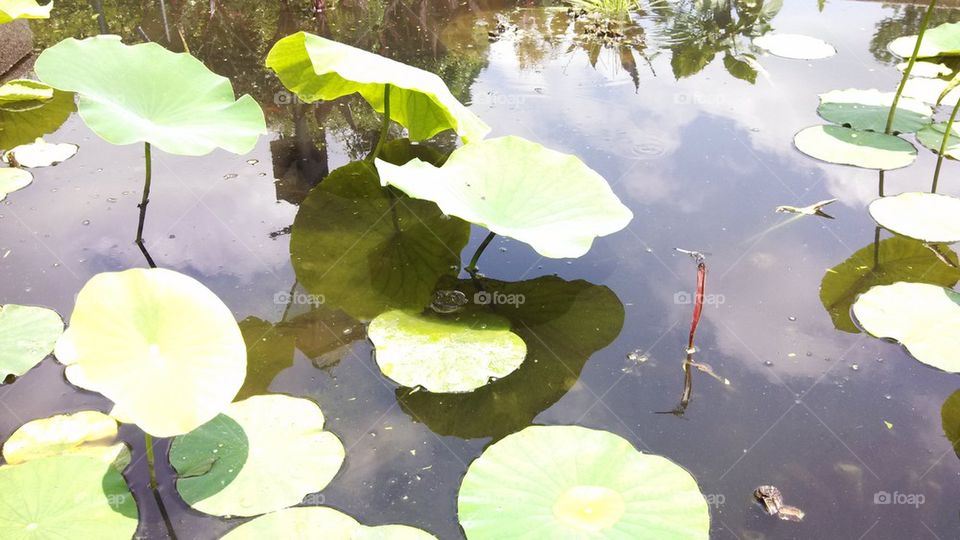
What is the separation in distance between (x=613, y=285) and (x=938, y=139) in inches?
71.6

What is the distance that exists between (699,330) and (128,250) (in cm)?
190

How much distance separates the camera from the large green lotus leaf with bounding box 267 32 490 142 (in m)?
2.47

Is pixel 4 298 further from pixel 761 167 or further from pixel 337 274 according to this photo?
pixel 761 167

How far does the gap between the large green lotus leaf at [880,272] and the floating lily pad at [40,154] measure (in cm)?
297

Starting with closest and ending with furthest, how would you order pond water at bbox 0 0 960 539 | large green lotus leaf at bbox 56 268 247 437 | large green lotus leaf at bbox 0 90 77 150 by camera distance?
large green lotus leaf at bbox 56 268 247 437, pond water at bbox 0 0 960 539, large green lotus leaf at bbox 0 90 77 150

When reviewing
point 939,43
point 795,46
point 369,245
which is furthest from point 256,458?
point 939,43

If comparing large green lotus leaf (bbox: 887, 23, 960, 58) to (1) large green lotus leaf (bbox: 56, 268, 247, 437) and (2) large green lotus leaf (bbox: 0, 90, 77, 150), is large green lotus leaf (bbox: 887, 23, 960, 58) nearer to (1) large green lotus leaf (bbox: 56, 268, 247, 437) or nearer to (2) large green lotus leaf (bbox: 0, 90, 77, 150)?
(1) large green lotus leaf (bbox: 56, 268, 247, 437)

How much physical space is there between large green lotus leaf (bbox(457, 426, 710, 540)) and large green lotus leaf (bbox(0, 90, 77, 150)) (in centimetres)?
268

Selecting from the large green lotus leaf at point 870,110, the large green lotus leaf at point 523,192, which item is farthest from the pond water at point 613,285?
the large green lotus leaf at point 523,192

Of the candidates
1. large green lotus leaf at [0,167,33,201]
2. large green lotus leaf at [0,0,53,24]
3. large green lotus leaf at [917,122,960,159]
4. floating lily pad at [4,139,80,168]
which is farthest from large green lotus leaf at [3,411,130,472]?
large green lotus leaf at [917,122,960,159]

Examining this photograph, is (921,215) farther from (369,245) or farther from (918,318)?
(369,245)

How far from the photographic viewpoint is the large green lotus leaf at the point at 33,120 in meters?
3.28

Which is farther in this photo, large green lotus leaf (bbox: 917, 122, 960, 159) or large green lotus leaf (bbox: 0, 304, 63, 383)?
large green lotus leaf (bbox: 917, 122, 960, 159)

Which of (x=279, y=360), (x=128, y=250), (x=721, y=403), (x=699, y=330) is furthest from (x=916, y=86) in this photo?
(x=128, y=250)
